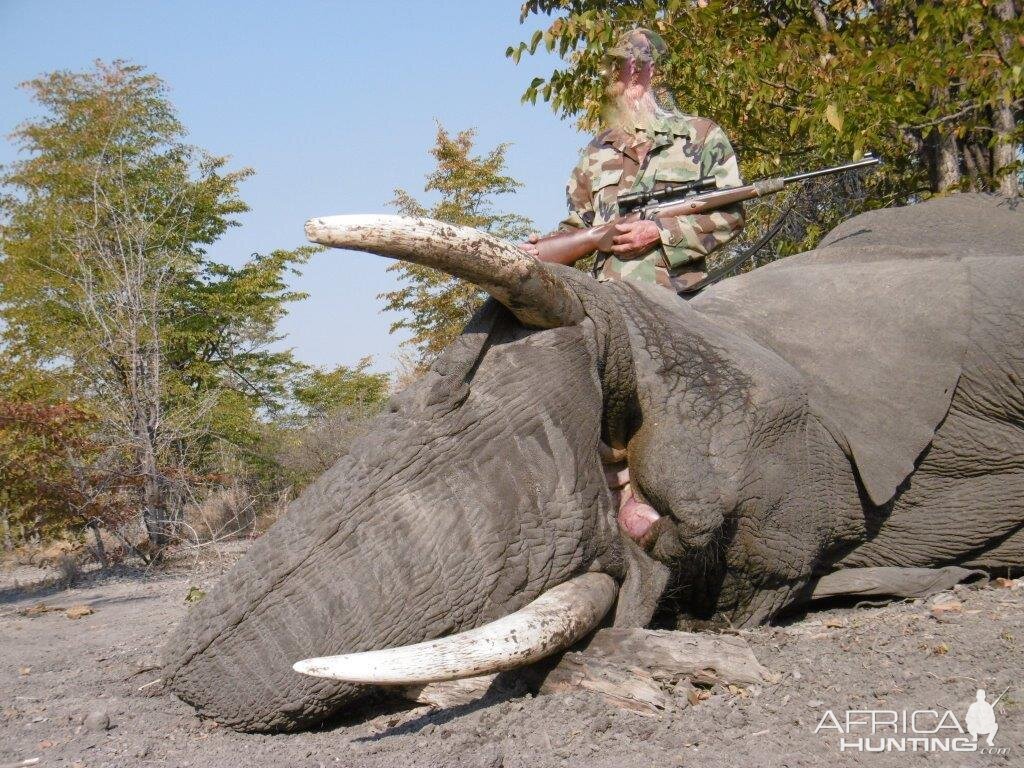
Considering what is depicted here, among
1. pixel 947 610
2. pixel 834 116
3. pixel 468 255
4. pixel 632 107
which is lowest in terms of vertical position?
pixel 947 610

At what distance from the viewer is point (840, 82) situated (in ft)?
21.0

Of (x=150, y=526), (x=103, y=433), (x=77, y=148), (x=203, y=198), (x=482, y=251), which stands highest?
(x=77, y=148)

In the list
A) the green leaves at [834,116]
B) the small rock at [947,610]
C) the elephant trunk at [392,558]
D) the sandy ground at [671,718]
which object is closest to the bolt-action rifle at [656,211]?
the green leaves at [834,116]

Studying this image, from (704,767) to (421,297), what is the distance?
15486 mm

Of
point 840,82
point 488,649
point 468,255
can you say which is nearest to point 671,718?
point 488,649

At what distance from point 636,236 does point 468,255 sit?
76.8 inches

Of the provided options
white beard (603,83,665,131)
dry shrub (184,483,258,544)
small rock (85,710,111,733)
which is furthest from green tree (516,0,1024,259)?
dry shrub (184,483,258,544)

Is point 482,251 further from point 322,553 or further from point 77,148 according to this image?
point 77,148

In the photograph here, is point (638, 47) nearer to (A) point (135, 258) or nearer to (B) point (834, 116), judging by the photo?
(B) point (834, 116)

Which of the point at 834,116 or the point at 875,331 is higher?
the point at 834,116

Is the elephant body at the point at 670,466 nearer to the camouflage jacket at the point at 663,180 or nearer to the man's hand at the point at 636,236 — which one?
the camouflage jacket at the point at 663,180

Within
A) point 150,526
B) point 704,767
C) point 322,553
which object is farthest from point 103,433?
point 704,767

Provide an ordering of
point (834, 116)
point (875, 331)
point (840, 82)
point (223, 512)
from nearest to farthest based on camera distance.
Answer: point (875, 331)
point (834, 116)
point (840, 82)
point (223, 512)

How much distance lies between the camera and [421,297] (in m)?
17.7
